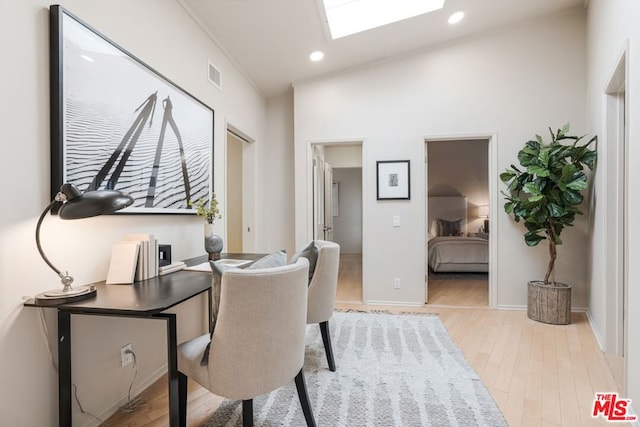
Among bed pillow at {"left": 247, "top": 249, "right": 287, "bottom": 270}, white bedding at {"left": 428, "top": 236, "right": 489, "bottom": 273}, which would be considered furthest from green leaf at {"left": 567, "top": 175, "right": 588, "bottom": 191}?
Answer: bed pillow at {"left": 247, "top": 249, "right": 287, "bottom": 270}

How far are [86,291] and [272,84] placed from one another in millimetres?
3391

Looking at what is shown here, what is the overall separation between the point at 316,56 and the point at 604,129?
2.79 meters

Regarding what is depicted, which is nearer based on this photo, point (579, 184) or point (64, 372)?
point (64, 372)

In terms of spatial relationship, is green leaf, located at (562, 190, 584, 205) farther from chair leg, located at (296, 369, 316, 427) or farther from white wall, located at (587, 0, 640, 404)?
chair leg, located at (296, 369, 316, 427)

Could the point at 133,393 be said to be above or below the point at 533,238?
below

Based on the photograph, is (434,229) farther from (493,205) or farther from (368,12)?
(368,12)

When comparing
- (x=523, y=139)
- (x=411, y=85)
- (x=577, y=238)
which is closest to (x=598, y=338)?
(x=577, y=238)

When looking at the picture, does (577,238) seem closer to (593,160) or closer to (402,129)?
(593,160)

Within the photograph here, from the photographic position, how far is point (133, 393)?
1.98 metres

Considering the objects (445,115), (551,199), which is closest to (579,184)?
(551,199)

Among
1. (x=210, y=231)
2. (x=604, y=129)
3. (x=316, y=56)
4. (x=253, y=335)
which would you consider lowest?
(x=253, y=335)

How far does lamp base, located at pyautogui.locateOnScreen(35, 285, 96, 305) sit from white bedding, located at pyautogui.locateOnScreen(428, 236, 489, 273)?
496cm

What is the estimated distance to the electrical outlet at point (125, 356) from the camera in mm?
1903

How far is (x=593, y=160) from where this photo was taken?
10.0 feet
